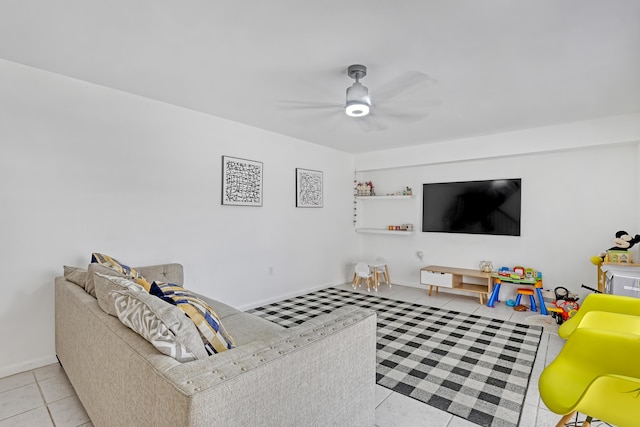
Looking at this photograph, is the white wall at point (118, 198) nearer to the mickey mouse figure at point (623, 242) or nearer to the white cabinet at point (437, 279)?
the white cabinet at point (437, 279)

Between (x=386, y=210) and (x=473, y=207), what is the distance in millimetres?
1448

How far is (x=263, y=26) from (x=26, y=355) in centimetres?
298

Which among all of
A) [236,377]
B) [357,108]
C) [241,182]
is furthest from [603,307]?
[241,182]

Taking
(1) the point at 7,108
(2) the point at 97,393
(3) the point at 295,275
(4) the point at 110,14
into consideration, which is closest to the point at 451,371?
(2) the point at 97,393

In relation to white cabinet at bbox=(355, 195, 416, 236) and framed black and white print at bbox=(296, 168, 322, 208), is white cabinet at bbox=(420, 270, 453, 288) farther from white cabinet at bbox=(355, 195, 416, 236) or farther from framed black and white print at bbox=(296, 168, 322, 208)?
framed black and white print at bbox=(296, 168, 322, 208)

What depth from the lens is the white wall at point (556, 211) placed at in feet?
12.2

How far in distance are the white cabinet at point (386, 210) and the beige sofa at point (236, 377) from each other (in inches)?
154

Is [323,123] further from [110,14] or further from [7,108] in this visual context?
[7,108]

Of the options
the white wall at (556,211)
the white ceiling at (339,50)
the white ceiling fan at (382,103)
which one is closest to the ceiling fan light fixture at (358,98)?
the white ceiling fan at (382,103)

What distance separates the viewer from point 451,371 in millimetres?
2445

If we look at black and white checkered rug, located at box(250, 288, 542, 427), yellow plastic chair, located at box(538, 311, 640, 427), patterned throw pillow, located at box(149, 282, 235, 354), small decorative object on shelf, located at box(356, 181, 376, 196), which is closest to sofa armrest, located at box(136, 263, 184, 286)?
black and white checkered rug, located at box(250, 288, 542, 427)

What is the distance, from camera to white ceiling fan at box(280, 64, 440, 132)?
2402 mm

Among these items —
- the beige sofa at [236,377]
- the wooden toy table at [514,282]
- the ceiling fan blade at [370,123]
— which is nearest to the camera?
the beige sofa at [236,377]

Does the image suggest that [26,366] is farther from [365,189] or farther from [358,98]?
[365,189]
